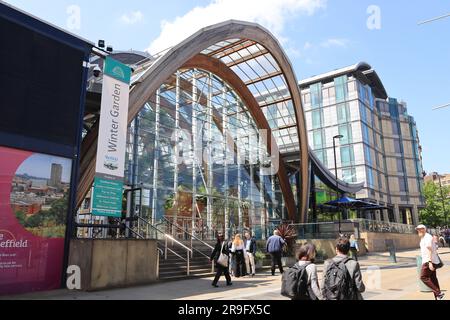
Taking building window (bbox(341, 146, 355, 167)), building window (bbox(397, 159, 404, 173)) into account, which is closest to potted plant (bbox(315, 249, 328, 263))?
building window (bbox(341, 146, 355, 167))

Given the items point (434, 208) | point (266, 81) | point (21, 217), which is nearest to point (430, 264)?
point (21, 217)

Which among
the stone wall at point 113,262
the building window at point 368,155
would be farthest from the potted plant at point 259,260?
the building window at point 368,155

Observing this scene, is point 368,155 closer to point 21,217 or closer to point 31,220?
point 31,220

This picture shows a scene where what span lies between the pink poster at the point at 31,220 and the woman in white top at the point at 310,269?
7.79 meters

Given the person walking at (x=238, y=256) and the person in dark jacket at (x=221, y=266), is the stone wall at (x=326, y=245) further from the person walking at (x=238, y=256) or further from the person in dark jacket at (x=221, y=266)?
the person in dark jacket at (x=221, y=266)

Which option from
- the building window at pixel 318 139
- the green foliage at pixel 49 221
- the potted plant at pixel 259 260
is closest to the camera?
the green foliage at pixel 49 221

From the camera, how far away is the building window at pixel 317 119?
60.2 m

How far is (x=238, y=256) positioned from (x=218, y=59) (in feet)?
52.2

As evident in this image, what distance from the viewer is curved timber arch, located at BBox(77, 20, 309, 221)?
15773 millimetres

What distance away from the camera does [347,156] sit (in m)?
56.7

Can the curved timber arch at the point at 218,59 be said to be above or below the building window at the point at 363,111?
below

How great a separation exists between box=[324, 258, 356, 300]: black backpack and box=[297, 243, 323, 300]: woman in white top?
0.38ft
